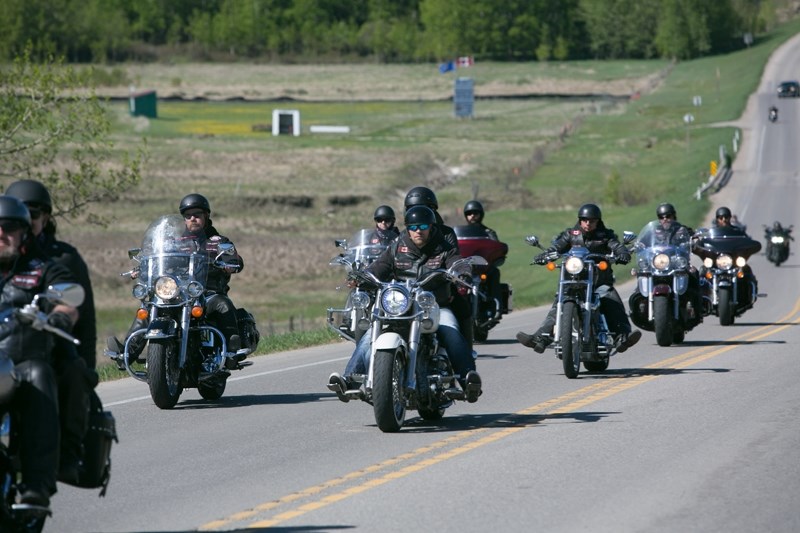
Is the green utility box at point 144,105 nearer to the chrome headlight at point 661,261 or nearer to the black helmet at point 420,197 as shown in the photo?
the chrome headlight at point 661,261

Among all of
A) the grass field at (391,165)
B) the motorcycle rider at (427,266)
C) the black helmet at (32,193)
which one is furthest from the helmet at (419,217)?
the grass field at (391,165)

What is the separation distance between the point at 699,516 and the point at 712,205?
56.1 metres

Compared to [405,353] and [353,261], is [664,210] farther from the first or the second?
[405,353]

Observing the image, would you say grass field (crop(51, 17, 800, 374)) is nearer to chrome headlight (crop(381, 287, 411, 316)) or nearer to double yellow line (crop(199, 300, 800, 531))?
double yellow line (crop(199, 300, 800, 531))

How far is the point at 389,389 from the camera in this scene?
1247 centimetres

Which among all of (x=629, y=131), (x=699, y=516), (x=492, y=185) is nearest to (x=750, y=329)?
(x=699, y=516)

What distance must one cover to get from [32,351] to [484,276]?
15.5 metres

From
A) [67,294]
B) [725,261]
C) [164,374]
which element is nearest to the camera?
[67,294]

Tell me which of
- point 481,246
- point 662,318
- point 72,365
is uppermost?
point 72,365

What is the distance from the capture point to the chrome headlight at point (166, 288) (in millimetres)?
14781

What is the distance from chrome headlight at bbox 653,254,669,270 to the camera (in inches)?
846

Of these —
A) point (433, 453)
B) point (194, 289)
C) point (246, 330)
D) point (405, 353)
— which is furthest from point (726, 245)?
point (433, 453)

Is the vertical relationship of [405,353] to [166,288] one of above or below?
below

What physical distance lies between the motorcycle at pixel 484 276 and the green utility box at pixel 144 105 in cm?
9436
